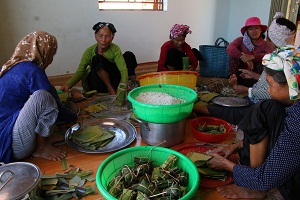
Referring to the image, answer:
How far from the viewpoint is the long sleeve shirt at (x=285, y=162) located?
1.03 metres

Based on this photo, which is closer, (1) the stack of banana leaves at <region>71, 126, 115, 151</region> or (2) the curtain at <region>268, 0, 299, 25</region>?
(1) the stack of banana leaves at <region>71, 126, 115, 151</region>

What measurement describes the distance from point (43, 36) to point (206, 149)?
1.40m

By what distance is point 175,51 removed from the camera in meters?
3.39

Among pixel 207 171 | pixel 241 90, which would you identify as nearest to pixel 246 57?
pixel 241 90

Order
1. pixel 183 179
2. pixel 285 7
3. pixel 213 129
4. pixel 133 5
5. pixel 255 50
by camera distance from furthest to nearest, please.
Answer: pixel 285 7, pixel 133 5, pixel 255 50, pixel 213 129, pixel 183 179

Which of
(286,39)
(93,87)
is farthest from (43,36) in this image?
(286,39)

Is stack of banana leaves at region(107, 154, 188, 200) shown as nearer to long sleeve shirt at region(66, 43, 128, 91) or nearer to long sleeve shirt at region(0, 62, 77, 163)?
long sleeve shirt at region(0, 62, 77, 163)

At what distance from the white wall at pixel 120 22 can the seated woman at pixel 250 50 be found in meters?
1.62

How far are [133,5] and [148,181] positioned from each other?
3.45 metres

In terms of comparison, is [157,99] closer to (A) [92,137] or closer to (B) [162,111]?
(B) [162,111]

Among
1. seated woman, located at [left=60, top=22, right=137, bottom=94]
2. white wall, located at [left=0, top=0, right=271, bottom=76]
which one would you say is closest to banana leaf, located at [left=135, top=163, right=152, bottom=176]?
seated woman, located at [left=60, top=22, right=137, bottom=94]

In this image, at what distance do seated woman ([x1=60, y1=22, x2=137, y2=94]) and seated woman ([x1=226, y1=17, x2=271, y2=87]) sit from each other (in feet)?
4.62

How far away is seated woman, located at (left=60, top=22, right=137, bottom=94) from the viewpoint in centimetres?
273

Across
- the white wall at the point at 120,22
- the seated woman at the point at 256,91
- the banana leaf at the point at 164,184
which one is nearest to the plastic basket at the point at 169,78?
the seated woman at the point at 256,91
